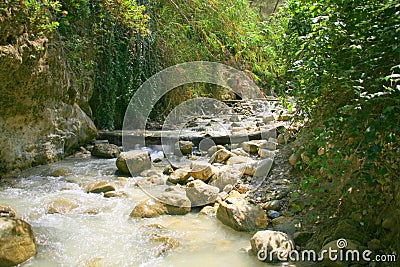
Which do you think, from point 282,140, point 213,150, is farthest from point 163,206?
point 213,150

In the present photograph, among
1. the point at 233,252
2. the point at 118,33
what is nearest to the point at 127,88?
the point at 118,33

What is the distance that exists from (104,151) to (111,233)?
275 centimetres

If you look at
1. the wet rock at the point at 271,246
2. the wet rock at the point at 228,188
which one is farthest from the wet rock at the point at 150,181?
the wet rock at the point at 271,246

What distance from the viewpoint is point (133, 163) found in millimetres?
4363

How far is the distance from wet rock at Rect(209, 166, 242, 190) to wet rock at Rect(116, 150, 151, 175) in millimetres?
1100

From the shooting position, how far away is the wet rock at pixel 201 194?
3.25 m

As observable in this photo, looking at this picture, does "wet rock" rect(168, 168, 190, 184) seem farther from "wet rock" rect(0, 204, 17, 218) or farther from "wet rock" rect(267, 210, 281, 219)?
"wet rock" rect(0, 204, 17, 218)

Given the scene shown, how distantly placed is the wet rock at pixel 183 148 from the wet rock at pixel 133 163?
0.99 metres

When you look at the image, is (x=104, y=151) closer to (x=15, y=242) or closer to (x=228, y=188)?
(x=228, y=188)

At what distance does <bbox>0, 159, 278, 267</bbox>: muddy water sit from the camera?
7.57ft

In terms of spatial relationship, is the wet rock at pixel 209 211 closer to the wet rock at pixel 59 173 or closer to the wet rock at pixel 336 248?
the wet rock at pixel 336 248

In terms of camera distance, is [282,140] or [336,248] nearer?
[336,248]

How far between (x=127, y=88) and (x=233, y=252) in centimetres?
507

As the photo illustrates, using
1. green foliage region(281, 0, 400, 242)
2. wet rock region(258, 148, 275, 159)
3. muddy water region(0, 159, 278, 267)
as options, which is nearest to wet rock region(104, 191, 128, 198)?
muddy water region(0, 159, 278, 267)
